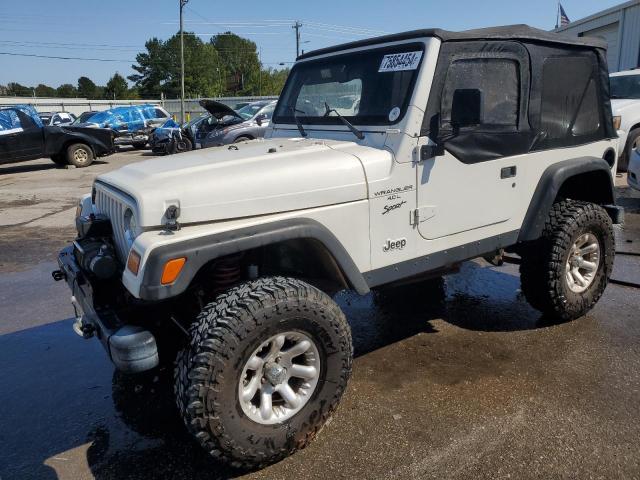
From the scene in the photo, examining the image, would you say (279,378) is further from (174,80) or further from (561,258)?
(174,80)

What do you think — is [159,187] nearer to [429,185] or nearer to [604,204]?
[429,185]

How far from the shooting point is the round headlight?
2623 mm

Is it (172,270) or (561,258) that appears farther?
(561,258)

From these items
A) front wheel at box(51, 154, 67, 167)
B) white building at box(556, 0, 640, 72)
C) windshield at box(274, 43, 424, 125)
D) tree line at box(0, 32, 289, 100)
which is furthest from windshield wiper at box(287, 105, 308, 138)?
tree line at box(0, 32, 289, 100)

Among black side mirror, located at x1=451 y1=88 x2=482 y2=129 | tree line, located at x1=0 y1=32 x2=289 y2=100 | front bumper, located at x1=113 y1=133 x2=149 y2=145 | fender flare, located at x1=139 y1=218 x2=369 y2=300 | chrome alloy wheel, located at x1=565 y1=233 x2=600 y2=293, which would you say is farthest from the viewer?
tree line, located at x1=0 y1=32 x2=289 y2=100

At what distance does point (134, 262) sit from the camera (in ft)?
7.93

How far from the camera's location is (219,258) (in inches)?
106

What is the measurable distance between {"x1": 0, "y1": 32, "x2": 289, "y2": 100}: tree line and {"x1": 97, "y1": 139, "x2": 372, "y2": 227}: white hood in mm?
77942

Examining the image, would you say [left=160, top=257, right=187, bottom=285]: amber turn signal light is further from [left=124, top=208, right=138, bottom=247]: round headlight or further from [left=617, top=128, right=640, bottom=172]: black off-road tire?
[left=617, top=128, right=640, bottom=172]: black off-road tire

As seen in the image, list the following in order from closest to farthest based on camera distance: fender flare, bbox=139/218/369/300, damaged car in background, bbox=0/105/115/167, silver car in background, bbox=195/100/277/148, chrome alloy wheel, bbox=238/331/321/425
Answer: fender flare, bbox=139/218/369/300
chrome alloy wheel, bbox=238/331/321/425
silver car in background, bbox=195/100/277/148
damaged car in background, bbox=0/105/115/167

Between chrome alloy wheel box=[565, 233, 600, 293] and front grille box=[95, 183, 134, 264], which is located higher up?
front grille box=[95, 183, 134, 264]

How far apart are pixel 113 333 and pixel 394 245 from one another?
1.60 m

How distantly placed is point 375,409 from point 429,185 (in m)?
1.38

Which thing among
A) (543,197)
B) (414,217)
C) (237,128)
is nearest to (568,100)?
(543,197)
